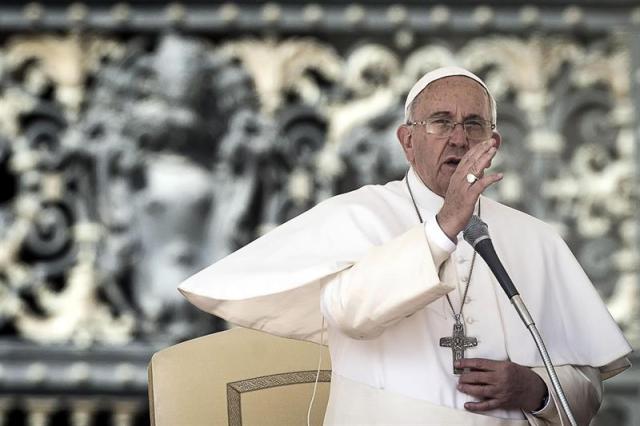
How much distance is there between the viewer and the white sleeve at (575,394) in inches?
111

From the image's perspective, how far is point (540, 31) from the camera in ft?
17.1

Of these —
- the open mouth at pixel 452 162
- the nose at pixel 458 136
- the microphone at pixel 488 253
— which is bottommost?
the microphone at pixel 488 253

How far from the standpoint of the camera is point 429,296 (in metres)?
2.64

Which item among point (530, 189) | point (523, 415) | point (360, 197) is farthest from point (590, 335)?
point (530, 189)

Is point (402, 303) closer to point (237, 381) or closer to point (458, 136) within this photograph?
point (458, 136)

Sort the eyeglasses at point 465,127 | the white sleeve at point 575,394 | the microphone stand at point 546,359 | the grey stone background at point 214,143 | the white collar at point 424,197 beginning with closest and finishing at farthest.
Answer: the microphone stand at point 546,359 → the white sleeve at point 575,394 → the eyeglasses at point 465,127 → the white collar at point 424,197 → the grey stone background at point 214,143

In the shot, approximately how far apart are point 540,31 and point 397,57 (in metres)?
0.54

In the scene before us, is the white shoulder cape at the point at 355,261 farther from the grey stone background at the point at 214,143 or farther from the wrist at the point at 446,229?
the grey stone background at the point at 214,143

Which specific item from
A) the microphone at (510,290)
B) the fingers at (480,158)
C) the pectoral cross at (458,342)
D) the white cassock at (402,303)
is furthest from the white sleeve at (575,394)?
the fingers at (480,158)

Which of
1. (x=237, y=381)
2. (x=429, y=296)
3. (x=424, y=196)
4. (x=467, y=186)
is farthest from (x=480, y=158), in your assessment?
(x=237, y=381)

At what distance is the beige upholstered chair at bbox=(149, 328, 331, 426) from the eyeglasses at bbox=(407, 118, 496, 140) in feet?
2.33

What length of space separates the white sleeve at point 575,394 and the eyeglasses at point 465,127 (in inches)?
19.7

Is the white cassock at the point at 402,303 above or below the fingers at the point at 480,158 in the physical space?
below

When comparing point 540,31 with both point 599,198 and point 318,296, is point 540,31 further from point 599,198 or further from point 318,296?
point 318,296
